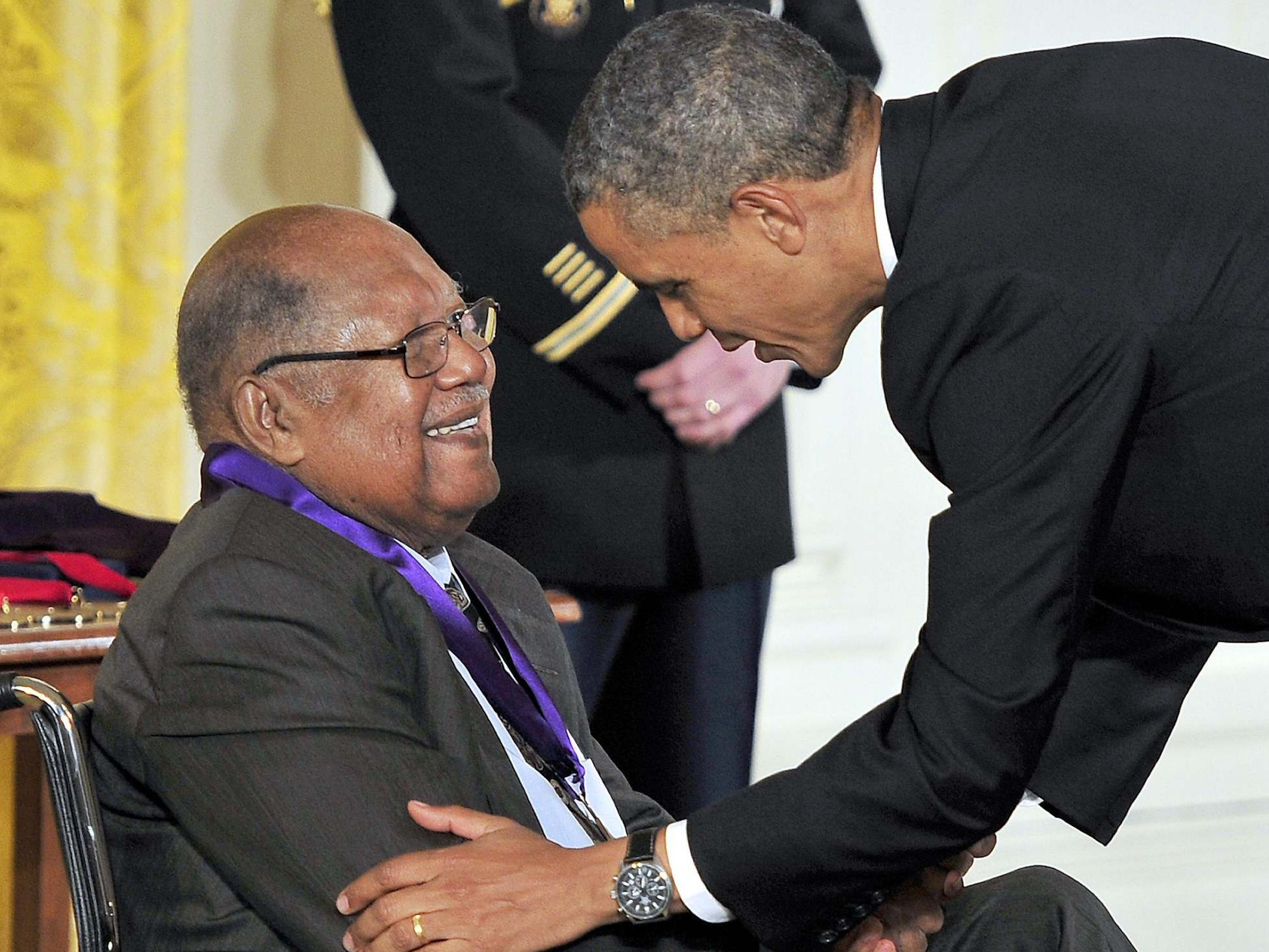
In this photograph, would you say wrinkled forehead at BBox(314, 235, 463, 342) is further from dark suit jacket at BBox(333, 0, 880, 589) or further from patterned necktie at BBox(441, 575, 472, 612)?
dark suit jacket at BBox(333, 0, 880, 589)

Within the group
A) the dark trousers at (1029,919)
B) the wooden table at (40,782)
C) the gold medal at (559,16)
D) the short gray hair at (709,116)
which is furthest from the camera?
the gold medal at (559,16)

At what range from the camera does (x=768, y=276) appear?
5.53 feet

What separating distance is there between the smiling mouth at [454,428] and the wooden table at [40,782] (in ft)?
2.02

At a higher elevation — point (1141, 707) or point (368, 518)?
point (368, 518)

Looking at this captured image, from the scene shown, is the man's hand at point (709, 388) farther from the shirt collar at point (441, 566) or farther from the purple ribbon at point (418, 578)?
→ the purple ribbon at point (418, 578)

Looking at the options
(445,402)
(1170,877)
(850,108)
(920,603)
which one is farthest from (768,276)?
(1170,877)

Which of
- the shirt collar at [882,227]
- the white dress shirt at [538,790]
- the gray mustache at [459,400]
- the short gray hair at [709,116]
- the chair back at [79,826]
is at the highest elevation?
the short gray hair at [709,116]

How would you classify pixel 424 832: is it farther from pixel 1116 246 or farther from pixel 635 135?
pixel 1116 246

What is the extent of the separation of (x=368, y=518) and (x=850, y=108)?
2.48ft

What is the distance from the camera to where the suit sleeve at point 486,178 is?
121 inches

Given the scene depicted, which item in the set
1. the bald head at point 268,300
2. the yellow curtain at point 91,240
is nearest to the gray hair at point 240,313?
the bald head at point 268,300

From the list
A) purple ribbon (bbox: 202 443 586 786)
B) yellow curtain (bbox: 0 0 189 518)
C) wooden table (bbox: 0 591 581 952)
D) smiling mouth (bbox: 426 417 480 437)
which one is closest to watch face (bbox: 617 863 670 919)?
purple ribbon (bbox: 202 443 586 786)

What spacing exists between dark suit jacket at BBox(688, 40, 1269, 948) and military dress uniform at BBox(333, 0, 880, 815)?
149cm

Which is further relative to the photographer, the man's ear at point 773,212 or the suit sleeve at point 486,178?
the suit sleeve at point 486,178
